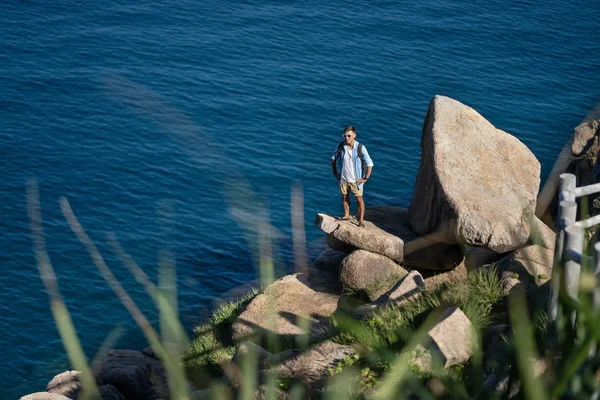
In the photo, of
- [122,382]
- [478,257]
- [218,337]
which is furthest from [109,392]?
[478,257]

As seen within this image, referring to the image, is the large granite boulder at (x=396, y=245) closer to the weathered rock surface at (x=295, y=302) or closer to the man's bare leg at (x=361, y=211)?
the man's bare leg at (x=361, y=211)

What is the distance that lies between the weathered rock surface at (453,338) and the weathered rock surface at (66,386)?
1011 cm

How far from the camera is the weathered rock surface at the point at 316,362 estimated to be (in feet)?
29.3

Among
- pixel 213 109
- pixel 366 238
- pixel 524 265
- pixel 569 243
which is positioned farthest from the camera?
pixel 213 109

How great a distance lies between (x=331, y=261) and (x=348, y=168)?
361 cm

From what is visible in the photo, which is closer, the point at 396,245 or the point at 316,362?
the point at 316,362

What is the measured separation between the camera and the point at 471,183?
1956 cm

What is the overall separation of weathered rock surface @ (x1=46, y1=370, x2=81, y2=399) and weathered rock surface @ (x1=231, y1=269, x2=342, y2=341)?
368 cm

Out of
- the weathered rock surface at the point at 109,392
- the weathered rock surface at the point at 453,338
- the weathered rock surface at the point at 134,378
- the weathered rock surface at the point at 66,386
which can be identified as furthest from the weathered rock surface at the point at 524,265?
the weathered rock surface at the point at 66,386

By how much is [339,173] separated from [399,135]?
60.2 ft

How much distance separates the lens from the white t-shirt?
18281mm

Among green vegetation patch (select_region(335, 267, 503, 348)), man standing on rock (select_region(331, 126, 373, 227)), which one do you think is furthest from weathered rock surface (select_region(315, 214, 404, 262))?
green vegetation patch (select_region(335, 267, 503, 348))

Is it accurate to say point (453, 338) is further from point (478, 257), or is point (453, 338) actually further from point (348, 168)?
point (478, 257)

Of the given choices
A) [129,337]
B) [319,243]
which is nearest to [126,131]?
[319,243]
